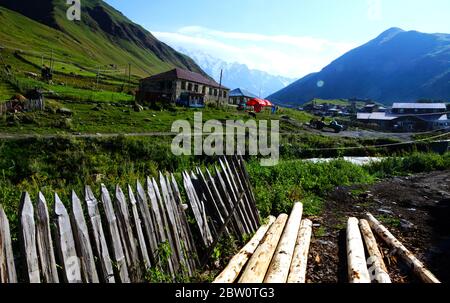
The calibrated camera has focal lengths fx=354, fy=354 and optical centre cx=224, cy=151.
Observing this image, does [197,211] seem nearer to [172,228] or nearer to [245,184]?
[172,228]

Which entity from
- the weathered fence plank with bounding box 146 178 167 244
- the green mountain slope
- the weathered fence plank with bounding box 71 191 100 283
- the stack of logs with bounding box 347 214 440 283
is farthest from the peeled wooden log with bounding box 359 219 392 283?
the green mountain slope

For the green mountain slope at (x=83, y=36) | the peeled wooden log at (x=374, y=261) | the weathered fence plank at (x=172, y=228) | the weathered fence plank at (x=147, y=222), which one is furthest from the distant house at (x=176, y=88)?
the green mountain slope at (x=83, y=36)

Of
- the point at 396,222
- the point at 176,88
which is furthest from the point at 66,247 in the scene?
the point at 176,88

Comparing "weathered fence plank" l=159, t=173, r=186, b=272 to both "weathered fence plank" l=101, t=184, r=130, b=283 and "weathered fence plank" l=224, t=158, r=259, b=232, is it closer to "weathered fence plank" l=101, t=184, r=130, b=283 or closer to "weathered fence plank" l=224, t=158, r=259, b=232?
"weathered fence plank" l=101, t=184, r=130, b=283

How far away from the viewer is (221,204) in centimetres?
641

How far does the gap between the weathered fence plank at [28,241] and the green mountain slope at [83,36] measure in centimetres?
10100

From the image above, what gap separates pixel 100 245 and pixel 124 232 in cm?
40

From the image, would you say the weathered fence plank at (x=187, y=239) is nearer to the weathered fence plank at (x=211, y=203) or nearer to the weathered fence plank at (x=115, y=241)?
the weathered fence plank at (x=211, y=203)

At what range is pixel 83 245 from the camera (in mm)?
3871

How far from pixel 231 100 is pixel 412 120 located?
36430 mm

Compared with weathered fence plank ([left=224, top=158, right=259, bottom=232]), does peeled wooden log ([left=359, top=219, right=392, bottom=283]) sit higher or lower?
lower

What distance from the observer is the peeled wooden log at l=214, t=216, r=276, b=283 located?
470 cm

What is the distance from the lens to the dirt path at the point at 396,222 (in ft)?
18.7

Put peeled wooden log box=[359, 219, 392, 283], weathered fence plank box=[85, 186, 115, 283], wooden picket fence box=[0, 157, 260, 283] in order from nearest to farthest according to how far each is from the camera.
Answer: wooden picket fence box=[0, 157, 260, 283] < weathered fence plank box=[85, 186, 115, 283] < peeled wooden log box=[359, 219, 392, 283]
